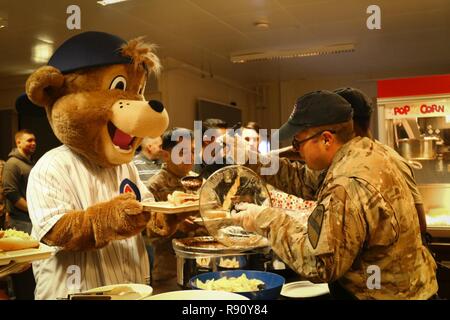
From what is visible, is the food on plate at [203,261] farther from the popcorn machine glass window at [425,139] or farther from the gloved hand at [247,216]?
the popcorn machine glass window at [425,139]

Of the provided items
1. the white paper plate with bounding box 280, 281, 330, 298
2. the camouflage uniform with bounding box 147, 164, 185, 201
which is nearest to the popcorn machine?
the camouflage uniform with bounding box 147, 164, 185, 201

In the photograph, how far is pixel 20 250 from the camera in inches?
51.4

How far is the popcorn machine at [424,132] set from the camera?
3494 millimetres

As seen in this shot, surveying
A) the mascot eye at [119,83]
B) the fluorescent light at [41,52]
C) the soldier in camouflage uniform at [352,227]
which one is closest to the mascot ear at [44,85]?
the mascot eye at [119,83]

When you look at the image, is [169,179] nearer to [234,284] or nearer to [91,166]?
[91,166]

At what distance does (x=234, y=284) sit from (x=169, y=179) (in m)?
1.39

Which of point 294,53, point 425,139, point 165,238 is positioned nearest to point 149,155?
point 165,238

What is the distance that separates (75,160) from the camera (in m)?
1.64

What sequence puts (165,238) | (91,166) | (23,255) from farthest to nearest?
1. (165,238)
2. (91,166)
3. (23,255)

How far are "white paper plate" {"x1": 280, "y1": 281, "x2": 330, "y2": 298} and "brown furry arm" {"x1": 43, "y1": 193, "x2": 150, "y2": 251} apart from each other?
62cm

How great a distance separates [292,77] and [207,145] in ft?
15.7

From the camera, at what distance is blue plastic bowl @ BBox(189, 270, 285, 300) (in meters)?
1.42
